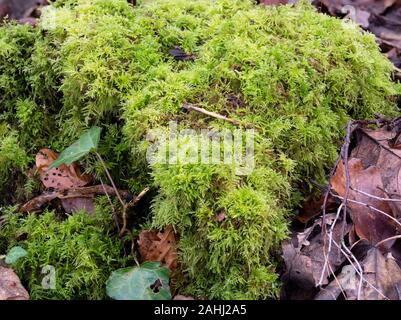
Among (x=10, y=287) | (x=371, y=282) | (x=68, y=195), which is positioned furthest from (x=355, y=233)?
(x=10, y=287)

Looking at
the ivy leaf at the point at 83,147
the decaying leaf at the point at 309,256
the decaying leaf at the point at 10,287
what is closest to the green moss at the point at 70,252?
the decaying leaf at the point at 10,287

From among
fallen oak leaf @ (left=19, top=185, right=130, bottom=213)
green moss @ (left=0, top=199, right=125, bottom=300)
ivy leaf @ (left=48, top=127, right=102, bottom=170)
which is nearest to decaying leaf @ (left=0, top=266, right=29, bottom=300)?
green moss @ (left=0, top=199, right=125, bottom=300)

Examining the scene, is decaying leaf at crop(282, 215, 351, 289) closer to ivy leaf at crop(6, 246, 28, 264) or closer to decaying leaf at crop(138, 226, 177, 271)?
decaying leaf at crop(138, 226, 177, 271)

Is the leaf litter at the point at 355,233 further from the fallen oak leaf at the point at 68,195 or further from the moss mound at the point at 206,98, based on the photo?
the fallen oak leaf at the point at 68,195

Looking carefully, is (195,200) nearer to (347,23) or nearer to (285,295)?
(285,295)

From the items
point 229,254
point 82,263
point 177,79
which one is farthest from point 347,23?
point 82,263

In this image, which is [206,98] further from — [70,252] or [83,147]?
[70,252]

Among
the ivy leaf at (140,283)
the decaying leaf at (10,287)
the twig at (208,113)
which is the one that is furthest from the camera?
the twig at (208,113)
